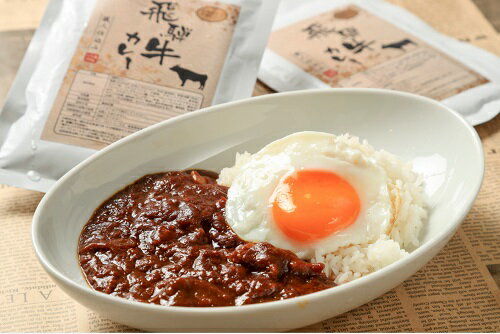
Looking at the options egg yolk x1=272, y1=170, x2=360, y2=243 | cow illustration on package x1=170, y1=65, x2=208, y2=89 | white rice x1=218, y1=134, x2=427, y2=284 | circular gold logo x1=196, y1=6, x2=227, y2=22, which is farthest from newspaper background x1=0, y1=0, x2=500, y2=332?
circular gold logo x1=196, y1=6, x2=227, y2=22

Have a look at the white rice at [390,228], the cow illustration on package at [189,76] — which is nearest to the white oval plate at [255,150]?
the white rice at [390,228]

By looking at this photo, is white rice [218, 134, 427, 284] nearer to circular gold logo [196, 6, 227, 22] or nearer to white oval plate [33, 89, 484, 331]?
white oval plate [33, 89, 484, 331]

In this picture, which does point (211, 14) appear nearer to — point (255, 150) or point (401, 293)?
point (255, 150)

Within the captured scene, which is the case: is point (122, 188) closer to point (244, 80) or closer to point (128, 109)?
point (128, 109)

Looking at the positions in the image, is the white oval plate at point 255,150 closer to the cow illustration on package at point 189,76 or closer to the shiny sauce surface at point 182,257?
the shiny sauce surface at point 182,257

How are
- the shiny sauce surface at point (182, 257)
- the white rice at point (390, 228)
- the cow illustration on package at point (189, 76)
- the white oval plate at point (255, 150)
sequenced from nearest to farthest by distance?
the white oval plate at point (255, 150) → the shiny sauce surface at point (182, 257) → the white rice at point (390, 228) → the cow illustration on package at point (189, 76)

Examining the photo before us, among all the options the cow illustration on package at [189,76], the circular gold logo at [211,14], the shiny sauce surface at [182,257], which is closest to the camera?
the shiny sauce surface at [182,257]
